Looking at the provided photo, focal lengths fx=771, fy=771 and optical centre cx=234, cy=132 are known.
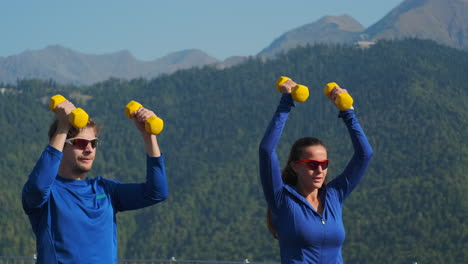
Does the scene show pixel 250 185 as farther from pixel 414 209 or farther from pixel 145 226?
pixel 414 209

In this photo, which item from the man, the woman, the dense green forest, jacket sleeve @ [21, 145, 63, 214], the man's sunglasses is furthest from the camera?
the dense green forest

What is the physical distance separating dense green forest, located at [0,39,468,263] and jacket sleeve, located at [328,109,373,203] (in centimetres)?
9679

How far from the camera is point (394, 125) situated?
151m

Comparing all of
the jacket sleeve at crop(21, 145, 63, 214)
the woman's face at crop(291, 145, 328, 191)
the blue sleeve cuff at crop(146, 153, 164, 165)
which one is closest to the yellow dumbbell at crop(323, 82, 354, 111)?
the woman's face at crop(291, 145, 328, 191)

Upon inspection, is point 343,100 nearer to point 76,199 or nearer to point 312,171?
point 312,171

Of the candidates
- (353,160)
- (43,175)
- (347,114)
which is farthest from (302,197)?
(43,175)

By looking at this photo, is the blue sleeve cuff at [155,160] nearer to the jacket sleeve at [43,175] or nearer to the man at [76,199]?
the man at [76,199]

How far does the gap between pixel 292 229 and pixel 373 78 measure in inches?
6913

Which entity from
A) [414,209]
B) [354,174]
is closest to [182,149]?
[414,209]

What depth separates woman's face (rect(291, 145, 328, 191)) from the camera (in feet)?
14.6

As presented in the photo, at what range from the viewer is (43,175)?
12.3 feet

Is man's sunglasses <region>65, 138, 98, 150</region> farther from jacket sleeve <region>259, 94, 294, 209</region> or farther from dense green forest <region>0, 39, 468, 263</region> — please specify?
dense green forest <region>0, 39, 468, 263</region>

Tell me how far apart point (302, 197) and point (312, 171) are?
169 mm

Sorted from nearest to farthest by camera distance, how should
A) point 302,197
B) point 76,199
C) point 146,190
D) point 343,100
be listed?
1. point 76,199
2. point 146,190
3. point 302,197
4. point 343,100
